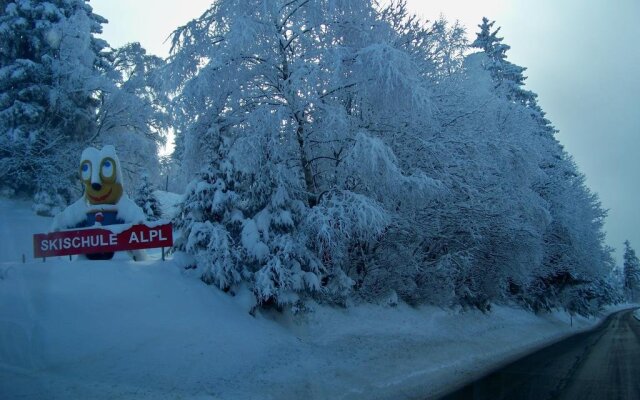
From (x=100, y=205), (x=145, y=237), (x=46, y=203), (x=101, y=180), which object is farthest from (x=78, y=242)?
(x=46, y=203)

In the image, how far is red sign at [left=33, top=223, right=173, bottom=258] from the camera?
10820 millimetres

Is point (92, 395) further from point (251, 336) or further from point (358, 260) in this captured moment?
point (358, 260)

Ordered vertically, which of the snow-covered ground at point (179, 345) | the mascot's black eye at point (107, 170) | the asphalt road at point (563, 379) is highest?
the mascot's black eye at point (107, 170)

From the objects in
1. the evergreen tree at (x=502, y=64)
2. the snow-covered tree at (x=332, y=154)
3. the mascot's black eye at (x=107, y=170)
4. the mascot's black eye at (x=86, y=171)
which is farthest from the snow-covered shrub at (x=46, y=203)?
the evergreen tree at (x=502, y=64)

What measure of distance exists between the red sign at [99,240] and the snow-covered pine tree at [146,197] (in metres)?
14.2

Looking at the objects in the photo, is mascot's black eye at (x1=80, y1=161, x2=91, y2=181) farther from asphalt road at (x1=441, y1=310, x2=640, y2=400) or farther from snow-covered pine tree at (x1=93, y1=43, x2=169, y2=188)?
snow-covered pine tree at (x1=93, y1=43, x2=169, y2=188)

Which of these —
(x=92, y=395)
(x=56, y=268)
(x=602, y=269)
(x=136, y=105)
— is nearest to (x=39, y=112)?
(x=136, y=105)

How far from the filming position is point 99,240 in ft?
36.3

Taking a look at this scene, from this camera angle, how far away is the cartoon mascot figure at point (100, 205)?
1215 cm

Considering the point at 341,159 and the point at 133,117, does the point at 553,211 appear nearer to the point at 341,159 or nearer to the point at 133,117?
the point at 341,159

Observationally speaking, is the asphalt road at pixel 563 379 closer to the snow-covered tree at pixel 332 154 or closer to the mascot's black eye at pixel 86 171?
the snow-covered tree at pixel 332 154

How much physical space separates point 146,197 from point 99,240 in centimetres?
1526

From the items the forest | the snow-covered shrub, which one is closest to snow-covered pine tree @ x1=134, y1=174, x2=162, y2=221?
the snow-covered shrub

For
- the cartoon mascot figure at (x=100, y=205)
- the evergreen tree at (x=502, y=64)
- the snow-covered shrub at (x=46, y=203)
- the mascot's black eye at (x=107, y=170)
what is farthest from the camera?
the evergreen tree at (x=502, y=64)
